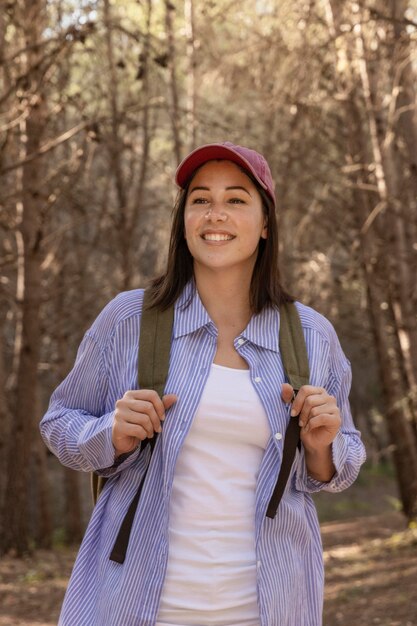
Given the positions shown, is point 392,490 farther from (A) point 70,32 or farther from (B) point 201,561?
(B) point 201,561

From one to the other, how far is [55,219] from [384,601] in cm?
1149

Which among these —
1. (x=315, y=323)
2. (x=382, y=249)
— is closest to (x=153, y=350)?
(x=315, y=323)

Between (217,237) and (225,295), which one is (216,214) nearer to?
(217,237)

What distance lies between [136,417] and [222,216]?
633mm

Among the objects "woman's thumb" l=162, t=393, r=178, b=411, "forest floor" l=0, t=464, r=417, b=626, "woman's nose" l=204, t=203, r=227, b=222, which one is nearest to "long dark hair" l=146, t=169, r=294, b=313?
"woman's nose" l=204, t=203, r=227, b=222

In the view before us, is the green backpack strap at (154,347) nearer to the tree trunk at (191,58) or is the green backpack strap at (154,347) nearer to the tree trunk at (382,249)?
the tree trunk at (382,249)

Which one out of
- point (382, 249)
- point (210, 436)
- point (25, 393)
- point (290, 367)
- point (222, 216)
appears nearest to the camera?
point (210, 436)

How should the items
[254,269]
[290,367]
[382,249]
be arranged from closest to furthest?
[290,367] → [254,269] → [382,249]

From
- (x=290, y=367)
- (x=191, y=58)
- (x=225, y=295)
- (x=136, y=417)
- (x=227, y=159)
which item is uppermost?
(x=191, y=58)

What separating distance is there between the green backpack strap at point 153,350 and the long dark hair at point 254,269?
0.25 feet

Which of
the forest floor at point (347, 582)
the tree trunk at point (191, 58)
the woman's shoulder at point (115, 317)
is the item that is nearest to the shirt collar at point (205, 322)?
the woman's shoulder at point (115, 317)

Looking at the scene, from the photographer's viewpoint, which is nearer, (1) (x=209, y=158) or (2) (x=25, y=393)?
(1) (x=209, y=158)

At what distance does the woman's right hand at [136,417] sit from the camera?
8.28 ft

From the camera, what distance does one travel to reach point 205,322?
2818mm
